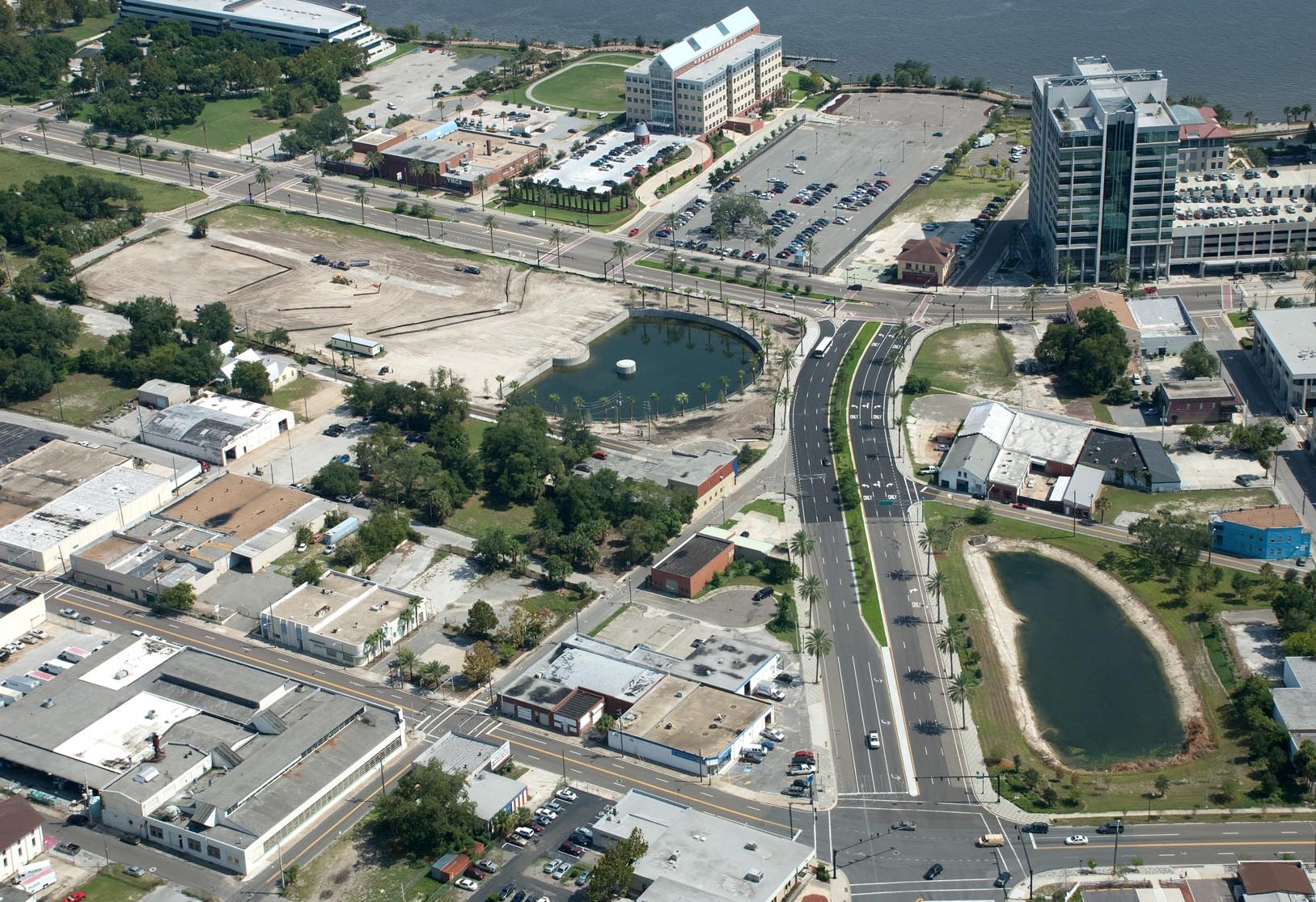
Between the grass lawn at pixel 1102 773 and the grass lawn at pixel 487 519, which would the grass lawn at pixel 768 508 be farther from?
the grass lawn at pixel 487 519

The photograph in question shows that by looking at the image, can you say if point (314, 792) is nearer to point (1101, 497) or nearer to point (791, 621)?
point (791, 621)

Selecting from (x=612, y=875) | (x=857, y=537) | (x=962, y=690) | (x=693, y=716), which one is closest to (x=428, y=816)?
(x=612, y=875)

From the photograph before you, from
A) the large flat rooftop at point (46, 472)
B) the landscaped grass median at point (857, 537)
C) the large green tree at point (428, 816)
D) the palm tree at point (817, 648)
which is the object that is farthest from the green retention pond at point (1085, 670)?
the large flat rooftop at point (46, 472)

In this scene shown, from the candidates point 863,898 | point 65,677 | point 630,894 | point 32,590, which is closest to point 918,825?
point 863,898

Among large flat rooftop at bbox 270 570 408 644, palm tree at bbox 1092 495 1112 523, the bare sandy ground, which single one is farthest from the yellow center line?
palm tree at bbox 1092 495 1112 523

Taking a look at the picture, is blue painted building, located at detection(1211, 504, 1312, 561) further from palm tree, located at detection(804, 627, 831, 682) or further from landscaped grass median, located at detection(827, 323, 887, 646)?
palm tree, located at detection(804, 627, 831, 682)
